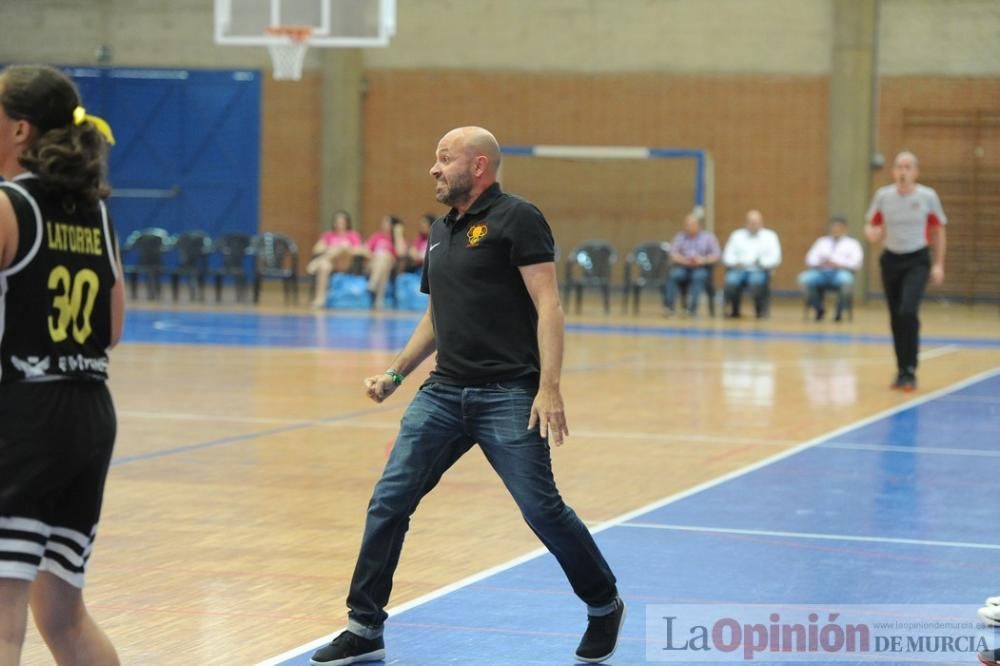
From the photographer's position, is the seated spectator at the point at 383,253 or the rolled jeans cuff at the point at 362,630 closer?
the rolled jeans cuff at the point at 362,630

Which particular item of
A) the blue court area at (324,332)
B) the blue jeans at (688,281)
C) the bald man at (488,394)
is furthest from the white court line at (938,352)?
the bald man at (488,394)

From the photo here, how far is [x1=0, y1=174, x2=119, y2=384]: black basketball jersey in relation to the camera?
3678 millimetres

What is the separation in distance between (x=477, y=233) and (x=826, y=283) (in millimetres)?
20963

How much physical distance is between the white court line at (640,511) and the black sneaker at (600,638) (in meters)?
0.92

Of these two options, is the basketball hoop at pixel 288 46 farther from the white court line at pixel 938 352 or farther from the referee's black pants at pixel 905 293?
the referee's black pants at pixel 905 293

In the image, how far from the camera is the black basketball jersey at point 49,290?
3678 mm

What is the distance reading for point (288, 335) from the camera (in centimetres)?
2070

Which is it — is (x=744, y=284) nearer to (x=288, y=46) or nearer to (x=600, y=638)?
(x=288, y=46)

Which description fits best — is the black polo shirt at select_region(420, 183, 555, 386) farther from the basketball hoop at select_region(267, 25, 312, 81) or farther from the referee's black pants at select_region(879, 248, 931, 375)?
the basketball hoop at select_region(267, 25, 312, 81)

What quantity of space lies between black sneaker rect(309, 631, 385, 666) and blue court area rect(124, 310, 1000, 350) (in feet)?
43.4

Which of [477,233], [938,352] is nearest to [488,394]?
[477,233]

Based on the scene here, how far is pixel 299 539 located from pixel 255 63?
2535 centimetres

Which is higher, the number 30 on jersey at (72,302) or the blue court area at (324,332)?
the number 30 on jersey at (72,302)

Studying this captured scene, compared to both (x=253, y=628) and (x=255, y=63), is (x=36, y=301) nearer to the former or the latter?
(x=253, y=628)
